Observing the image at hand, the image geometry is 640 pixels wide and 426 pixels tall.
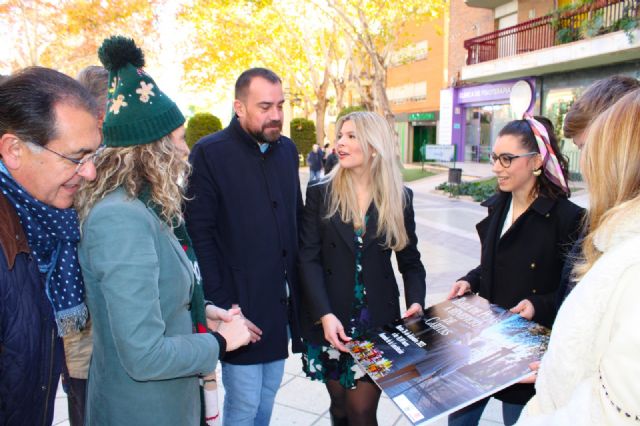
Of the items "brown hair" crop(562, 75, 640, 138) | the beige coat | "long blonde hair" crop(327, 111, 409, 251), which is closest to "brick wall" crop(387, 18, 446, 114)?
"long blonde hair" crop(327, 111, 409, 251)

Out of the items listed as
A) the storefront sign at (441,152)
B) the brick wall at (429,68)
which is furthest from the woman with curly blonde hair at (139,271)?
the brick wall at (429,68)

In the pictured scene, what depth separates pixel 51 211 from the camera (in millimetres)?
1484

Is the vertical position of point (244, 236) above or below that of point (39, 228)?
below

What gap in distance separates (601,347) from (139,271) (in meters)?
1.21

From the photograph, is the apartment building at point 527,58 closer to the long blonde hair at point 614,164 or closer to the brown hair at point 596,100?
the brown hair at point 596,100

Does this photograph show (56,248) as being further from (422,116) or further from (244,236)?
(422,116)

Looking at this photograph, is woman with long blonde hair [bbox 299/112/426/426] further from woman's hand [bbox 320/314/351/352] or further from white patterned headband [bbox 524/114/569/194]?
white patterned headband [bbox 524/114/569/194]

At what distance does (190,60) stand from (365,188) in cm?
2259

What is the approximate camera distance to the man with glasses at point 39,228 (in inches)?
Answer: 51.2

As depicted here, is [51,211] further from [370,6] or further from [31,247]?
[370,6]

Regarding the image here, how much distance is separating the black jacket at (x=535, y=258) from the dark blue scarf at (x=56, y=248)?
1860 millimetres

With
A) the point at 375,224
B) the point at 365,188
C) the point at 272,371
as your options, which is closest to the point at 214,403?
the point at 272,371

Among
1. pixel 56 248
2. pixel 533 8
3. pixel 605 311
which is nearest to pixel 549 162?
pixel 605 311

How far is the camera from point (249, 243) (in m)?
2.49
